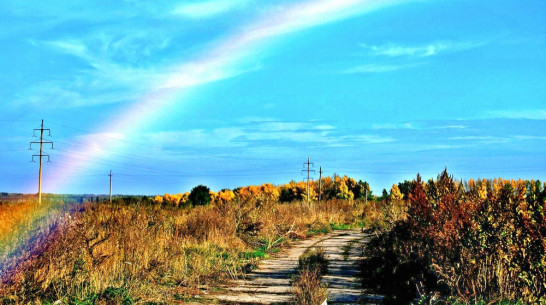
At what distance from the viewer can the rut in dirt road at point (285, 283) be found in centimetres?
958

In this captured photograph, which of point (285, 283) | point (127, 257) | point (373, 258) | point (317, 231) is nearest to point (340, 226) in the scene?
point (317, 231)

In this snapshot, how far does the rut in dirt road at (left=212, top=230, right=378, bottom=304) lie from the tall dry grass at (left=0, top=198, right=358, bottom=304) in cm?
56

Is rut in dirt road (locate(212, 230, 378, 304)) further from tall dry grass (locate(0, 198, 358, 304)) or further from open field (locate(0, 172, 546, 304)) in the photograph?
tall dry grass (locate(0, 198, 358, 304))

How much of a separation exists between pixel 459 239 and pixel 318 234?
50.0ft

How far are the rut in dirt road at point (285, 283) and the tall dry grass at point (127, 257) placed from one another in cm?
56

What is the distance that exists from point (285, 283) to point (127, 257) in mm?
3232

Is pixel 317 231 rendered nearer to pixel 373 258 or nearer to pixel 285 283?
pixel 373 258

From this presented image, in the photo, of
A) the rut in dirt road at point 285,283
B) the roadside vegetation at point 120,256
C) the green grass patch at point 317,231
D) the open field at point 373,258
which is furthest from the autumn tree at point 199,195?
the open field at point 373,258

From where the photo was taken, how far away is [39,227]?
10.3 m

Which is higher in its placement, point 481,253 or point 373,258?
point 481,253

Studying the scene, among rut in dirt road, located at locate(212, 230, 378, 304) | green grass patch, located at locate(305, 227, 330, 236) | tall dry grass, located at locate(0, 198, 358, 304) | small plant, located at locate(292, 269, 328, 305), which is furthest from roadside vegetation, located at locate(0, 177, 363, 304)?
green grass patch, located at locate(305, 227, 330, 236)

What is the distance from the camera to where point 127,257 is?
36.2ft

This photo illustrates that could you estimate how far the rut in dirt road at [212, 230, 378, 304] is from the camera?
9577mm

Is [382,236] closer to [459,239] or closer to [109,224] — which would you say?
[459,239]
